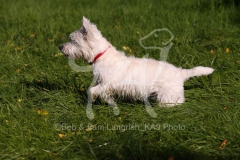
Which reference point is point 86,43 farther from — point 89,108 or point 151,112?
point 151,112

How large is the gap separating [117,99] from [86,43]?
0.72 m

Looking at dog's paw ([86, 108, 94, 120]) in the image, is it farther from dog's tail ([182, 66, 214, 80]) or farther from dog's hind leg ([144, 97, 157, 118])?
dog's tail ([182, 66, 214, 80])

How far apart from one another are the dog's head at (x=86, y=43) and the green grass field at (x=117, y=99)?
455mm

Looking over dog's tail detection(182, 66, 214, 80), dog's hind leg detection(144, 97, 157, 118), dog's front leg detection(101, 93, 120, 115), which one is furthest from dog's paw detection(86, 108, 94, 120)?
dog's tail detection(182, 66, 214, 80)

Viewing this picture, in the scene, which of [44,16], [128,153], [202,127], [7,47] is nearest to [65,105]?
[128,153]

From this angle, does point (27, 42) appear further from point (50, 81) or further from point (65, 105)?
point (65, 105)

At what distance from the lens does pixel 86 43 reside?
4441mm

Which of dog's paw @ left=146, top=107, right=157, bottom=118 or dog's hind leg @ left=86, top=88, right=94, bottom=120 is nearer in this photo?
dog's paw @ left=146, top=107, right=157, bottom=118

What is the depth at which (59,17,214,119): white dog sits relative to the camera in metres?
4.32

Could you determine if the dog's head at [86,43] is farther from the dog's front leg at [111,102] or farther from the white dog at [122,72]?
the dog's front leg at [111,102]

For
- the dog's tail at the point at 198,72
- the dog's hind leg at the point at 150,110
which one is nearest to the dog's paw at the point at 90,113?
the dog's hind leg at the point at 150,110

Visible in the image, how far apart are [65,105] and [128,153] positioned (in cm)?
124

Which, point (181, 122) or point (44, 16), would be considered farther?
point (44, 16)

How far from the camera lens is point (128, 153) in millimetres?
3330
